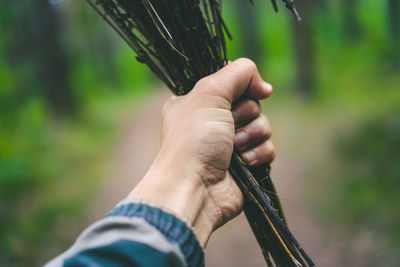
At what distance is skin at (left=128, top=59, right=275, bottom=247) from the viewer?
1.19 metres

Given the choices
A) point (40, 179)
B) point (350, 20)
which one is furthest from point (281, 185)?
point (350, 20)

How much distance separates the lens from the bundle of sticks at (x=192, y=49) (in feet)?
4.50

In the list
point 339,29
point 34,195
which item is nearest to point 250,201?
point 34,195

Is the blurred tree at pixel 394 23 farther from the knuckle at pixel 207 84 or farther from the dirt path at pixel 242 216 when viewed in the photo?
the knuckle at pixel 207 84

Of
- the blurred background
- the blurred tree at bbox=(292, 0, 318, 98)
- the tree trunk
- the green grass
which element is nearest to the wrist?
the blurred background

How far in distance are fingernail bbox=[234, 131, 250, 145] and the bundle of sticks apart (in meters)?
0.12

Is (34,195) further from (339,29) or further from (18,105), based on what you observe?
(339,29)

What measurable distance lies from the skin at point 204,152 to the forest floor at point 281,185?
0.35 metres

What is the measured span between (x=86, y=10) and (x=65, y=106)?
8550 mm

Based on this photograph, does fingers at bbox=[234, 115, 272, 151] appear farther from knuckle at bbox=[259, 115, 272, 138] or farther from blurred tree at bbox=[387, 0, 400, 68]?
blurred tree at bbox=[387, 0, 400, 68]

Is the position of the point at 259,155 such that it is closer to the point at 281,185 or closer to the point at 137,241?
the point at 137,241

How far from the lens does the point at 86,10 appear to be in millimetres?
14391

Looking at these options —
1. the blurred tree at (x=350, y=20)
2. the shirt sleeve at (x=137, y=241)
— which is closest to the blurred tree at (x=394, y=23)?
the shirt sleeve at (x=137, y=241)

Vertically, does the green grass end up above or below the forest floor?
above
